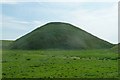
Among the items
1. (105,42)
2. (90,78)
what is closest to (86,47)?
(105,42)

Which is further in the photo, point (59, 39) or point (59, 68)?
point (59, 39)

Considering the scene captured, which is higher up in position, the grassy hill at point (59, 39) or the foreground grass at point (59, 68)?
the grassy hill at point (59, 39)

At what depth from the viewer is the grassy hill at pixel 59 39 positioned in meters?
161

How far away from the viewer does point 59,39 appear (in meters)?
170

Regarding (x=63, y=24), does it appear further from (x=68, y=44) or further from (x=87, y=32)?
(x=68, y=44)

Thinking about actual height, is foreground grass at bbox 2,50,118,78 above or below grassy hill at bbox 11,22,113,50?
below

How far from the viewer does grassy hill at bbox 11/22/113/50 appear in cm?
16100

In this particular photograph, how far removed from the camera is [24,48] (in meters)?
156

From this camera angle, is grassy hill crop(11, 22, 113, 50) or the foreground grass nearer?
the foreground grass

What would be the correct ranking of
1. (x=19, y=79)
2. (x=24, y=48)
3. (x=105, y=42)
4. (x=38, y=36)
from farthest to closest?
(x=105, y=42) → (x=38, y=36) → (x=24, y=48) → (x=19, y=79)

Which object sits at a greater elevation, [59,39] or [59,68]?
[59,39]

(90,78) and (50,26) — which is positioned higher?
(50,26)

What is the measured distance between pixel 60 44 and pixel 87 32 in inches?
1561

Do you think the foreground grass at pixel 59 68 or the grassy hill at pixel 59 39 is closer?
the foreground grass at pixel 59 68
